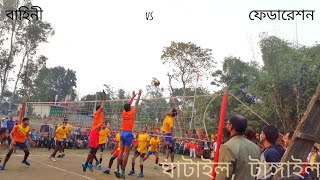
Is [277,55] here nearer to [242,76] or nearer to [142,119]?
[242,76]

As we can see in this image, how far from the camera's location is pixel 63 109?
17422 millimetres

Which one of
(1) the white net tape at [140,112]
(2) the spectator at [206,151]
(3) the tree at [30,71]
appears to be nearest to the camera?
(1) the white net tape at [140,112]

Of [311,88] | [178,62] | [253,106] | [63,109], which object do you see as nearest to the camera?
[63,109]

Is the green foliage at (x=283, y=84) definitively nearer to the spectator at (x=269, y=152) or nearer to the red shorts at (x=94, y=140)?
the red shorts at (x=94, y=140)

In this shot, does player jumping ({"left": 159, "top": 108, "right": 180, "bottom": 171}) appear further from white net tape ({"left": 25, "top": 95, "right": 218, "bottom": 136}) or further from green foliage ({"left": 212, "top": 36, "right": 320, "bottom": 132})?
green foliage ({"left": 212, "top": 36, "right": 320, "bottom": 132})

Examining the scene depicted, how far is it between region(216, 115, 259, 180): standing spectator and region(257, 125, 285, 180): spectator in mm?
538

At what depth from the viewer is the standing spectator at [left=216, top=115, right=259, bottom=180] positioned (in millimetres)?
3564

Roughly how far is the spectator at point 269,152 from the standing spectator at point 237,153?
1.76 ft

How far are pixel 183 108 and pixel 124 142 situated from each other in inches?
103

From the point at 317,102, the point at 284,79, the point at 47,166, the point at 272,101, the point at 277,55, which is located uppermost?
the point at 277,55

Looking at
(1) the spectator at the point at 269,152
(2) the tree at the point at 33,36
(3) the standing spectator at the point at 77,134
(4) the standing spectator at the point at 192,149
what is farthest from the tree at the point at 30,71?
(1) the spectator at the point at 269,152

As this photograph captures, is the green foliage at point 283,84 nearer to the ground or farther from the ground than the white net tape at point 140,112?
farther from the ground

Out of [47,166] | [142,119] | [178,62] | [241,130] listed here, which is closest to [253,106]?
[178,62]

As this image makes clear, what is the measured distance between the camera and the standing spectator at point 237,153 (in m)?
3.56
